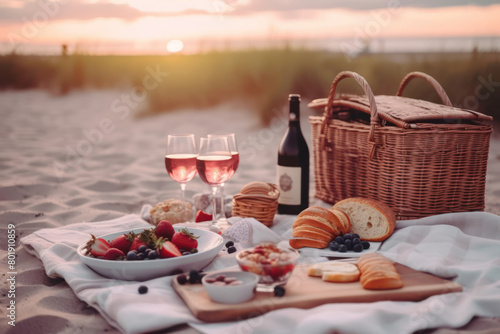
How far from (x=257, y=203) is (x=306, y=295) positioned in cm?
100

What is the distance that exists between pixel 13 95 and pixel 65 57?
1.34 meters

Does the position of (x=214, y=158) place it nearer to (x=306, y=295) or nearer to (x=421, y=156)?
(x=306, y=295)

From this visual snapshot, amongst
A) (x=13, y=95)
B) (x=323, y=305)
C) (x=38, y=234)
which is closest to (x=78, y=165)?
(x=38, y=234)

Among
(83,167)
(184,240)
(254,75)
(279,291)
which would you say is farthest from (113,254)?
(254,75)

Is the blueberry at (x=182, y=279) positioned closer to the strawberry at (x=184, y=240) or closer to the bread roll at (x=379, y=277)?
the strawberry at (x=184, y=240)

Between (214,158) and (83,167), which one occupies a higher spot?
(214,158)

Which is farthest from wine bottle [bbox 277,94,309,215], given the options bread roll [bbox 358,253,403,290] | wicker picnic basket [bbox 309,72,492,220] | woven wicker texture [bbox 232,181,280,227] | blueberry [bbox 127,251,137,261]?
blueberry [bbox 127,251,137,261]

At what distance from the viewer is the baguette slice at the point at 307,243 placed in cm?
230

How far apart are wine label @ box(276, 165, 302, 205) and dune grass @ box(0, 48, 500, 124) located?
13.8ft

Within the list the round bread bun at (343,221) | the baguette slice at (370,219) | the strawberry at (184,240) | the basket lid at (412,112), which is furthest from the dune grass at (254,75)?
the strawberry at (184,240)

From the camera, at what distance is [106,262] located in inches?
75.4

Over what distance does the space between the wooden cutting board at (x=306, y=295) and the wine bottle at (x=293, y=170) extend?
→ 0.98 meters

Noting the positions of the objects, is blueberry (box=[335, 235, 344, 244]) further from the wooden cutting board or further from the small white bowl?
the small white bowl

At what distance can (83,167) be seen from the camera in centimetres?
499
